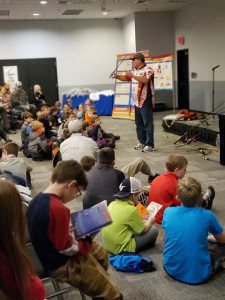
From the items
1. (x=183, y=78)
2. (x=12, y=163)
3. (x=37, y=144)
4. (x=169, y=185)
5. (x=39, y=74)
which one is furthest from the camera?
(x=39, y=74)

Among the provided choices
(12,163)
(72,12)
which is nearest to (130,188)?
(12,163)

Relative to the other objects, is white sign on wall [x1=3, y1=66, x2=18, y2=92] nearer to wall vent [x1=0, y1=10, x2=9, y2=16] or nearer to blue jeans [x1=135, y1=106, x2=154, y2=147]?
wall vent [x1=0, y1=10, x2=9, y2=16]

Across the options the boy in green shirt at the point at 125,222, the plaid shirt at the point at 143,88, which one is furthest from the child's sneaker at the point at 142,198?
the plaid shirt at the point at 143,88

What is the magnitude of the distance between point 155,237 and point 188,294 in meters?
0.71

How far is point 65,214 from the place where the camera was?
1803mm

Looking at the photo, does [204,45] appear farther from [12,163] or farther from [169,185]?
[12,163]

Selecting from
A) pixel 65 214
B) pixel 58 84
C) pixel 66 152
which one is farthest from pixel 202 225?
pixel 58 84

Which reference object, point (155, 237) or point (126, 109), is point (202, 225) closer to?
point (155, 237)

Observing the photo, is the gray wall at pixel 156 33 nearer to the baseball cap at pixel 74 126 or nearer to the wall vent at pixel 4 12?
the wall vent at pixel 4 12

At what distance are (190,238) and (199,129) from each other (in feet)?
18.3

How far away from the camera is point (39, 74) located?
14336 mm

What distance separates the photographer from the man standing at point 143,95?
6805 millimetres

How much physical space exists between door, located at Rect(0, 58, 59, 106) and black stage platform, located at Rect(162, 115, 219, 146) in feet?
21.2

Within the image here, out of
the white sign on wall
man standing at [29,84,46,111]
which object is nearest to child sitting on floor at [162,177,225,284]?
man standing at [29,84,46,111]
